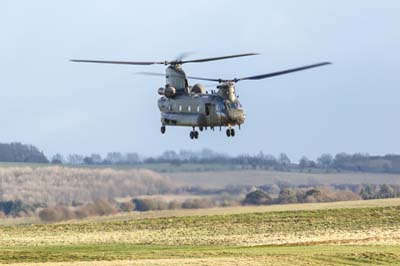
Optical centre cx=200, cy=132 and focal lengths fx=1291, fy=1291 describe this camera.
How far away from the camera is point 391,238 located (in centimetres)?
8475

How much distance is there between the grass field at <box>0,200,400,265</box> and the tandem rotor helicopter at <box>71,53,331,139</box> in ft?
24.4

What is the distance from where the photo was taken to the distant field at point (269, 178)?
326ft

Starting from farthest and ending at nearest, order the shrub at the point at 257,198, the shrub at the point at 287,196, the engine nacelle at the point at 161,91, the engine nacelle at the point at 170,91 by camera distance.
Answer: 1. the shrub at the point at 287,196
2. the shrub at the point at 257,198
3. the engine nacelle at the point at 161,91
4. the engine nacelle at the point at 170,91

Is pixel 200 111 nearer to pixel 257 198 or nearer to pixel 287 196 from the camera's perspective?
pixel 257 198

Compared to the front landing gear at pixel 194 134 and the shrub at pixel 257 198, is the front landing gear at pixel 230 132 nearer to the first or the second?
the front landing gear at pixel 194 134

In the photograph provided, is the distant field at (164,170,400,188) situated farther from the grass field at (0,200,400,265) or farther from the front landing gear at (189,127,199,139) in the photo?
the front landing gear at (189,127,199,139)

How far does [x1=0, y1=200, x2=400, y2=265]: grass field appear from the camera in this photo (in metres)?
70.5

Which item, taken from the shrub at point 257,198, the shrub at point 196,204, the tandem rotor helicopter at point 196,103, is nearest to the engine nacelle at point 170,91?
the tandem rotor helicopter at point 196,103

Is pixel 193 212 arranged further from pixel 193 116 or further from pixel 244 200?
pixel 193 116

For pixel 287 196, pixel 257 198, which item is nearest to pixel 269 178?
pixel 257 198

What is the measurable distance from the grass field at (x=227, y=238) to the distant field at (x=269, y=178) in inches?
103

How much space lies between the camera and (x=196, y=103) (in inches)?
2864

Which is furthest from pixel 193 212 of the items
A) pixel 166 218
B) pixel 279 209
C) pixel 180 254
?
pixel 180 254

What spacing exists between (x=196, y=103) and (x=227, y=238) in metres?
19.8
